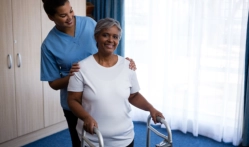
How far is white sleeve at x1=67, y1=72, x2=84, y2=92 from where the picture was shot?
1.48 m

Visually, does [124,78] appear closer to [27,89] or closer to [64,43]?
[64,43]

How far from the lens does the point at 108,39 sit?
1.52m

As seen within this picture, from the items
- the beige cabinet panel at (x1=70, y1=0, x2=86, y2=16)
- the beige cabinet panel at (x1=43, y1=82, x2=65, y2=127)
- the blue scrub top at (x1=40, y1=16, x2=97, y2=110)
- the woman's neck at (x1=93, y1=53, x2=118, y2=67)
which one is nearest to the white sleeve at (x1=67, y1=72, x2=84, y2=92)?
the woman's neck at (x1=93, y1=53, x2=118, y2=67)

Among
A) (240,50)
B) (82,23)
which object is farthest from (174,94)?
(82,23)

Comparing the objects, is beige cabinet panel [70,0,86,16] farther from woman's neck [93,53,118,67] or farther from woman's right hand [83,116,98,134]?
woman's right hand [83,116,98,134]

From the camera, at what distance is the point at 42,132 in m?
3.49

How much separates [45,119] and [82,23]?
1.98 m

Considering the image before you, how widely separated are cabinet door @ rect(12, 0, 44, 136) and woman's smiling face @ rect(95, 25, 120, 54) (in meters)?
1.81

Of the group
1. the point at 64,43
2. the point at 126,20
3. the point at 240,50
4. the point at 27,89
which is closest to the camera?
the point at 64,43

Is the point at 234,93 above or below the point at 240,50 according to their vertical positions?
below

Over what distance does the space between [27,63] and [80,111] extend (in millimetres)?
1965

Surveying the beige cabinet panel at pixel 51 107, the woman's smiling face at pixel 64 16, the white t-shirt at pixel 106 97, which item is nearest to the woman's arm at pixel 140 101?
the white t-shirt at pixel 106 97

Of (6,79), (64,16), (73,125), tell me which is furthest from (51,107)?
(64,16)

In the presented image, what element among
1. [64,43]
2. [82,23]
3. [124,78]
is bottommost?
[124,78]
